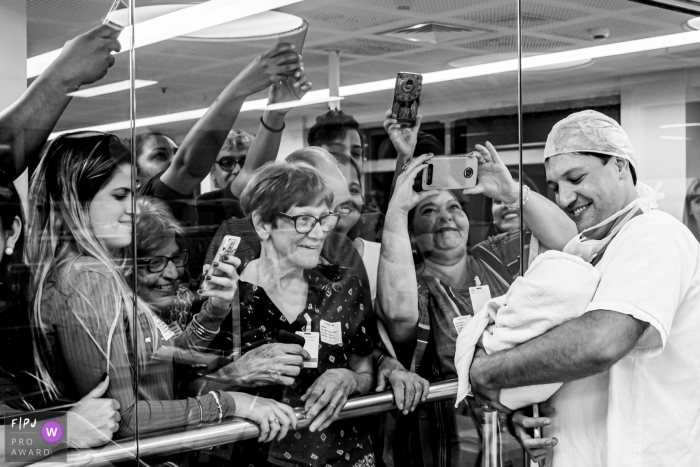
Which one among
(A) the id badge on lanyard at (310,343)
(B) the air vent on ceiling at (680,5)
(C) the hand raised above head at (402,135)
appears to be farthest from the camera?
(B) the air vent on ceiling at (680,5)

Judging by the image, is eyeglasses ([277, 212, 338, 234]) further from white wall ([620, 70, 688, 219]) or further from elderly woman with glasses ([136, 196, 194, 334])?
white wall ([620, 70, 688, 219])

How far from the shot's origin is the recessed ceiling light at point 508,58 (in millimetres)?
2494

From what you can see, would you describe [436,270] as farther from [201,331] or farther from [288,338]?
[201,331]

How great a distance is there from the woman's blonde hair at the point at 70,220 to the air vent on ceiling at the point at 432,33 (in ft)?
3.02

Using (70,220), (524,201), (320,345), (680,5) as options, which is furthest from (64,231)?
(680,5)

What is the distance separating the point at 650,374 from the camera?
189 centimetres

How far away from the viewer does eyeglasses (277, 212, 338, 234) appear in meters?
2.13

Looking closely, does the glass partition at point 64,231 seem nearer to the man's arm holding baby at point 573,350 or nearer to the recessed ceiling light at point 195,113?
the recessed ceiling light at point 195,113

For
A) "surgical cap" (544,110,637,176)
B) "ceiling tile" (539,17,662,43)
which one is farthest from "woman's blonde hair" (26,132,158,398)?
"ceiling tile" (539,17,662,43)

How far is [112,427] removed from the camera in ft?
6.23

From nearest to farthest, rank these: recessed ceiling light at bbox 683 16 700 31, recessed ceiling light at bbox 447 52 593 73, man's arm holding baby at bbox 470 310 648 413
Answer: man's arm holding baby at bbox 470 310 648 413 < recessed ceiling light at bbox 447 52 593 73 < recessed ceiling light at bbox 683 16 700 31

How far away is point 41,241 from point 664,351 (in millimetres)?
1511

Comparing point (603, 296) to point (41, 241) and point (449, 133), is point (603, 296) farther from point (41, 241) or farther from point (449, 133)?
point (41, 241)

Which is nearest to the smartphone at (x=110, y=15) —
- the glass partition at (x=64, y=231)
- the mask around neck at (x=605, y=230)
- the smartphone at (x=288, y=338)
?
the glass partition at (x=64, y=231)
